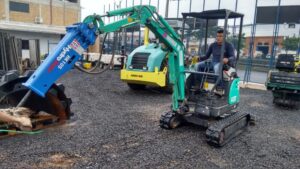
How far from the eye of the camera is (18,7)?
1282 inches

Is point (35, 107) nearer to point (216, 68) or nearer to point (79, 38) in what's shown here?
point (79, 38)

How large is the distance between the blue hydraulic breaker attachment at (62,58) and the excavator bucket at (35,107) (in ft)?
2.91

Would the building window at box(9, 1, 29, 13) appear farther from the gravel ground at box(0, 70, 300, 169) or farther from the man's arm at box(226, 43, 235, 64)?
the man's arm at box(226, 43, 235, 64)

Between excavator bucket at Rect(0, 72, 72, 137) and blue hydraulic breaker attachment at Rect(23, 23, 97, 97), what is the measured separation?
888 mm

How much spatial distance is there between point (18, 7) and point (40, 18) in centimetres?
260

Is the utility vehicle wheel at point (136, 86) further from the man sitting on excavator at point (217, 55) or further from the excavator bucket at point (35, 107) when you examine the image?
the excavator bucket at point (35, 107)

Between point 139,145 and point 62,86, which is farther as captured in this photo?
point 62,86

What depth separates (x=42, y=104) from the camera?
5109mm

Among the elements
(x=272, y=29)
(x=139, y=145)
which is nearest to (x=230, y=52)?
(x=139, y=145)

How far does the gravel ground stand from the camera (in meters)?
4.18

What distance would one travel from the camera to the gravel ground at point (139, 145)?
418 centimetres

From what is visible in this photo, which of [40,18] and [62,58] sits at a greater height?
[40,18]

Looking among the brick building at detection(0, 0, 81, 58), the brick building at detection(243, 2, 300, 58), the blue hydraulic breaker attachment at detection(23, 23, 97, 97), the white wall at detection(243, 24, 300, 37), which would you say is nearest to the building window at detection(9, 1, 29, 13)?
the brick building at detection(0, 0, 81, 58)

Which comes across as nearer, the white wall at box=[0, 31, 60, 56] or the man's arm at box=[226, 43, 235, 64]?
the man's arm at box=[226, 43, 235, 64]
